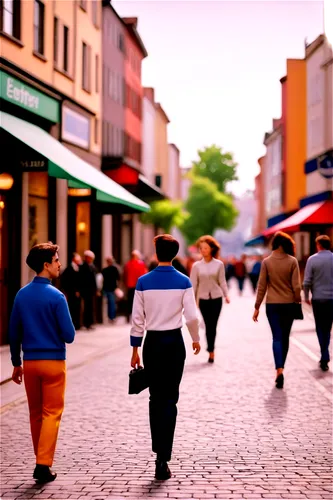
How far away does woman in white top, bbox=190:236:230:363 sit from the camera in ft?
44.9

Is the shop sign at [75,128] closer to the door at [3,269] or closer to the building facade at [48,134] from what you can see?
the building facade at [48,134]

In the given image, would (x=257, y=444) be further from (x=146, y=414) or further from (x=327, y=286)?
(x=327, y=286)

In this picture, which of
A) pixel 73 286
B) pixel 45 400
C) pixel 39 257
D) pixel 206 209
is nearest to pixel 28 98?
pixel 73 286

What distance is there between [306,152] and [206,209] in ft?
123

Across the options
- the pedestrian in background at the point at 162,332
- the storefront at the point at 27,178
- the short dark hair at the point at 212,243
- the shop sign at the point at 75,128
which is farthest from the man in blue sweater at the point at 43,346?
the shop sign at the point at 75,128

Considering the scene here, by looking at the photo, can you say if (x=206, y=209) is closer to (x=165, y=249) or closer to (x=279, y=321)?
(x=279, y=321)

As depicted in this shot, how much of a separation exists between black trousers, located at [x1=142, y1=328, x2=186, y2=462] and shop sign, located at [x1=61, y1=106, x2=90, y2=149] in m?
15.0

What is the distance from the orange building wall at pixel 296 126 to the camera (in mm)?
50188

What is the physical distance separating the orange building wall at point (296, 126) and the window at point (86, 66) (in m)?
25.9

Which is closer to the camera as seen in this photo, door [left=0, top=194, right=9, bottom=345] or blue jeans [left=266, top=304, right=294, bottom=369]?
blue jeans [left=266, top=304, right=294, bottom=369]

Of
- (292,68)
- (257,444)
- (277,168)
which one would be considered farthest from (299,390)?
(277,168)

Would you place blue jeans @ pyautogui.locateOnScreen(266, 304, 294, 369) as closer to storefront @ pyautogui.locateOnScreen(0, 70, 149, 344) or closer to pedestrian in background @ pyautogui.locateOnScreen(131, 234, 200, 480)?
pedestrian in background @ pyautogui.locateOnScreen(131, 234, 200, 480)

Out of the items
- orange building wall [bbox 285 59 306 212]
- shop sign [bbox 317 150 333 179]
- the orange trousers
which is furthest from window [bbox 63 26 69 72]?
orange building wall [bbox 285 59 306 212]

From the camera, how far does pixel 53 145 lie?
741 inches
